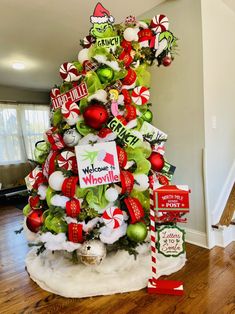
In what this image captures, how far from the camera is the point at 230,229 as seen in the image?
2549mm

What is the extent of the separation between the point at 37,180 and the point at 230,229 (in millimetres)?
1891

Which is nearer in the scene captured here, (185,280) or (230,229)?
(185,280)

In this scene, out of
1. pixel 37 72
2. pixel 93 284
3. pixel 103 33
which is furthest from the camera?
pixel 37 72

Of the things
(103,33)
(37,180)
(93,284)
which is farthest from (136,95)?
(93,284)

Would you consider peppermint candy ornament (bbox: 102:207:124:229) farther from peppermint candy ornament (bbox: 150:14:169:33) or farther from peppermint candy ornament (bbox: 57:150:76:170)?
peppermint candy ornament (bbox: 150:14:169:33)

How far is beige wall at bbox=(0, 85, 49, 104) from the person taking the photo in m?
5.67

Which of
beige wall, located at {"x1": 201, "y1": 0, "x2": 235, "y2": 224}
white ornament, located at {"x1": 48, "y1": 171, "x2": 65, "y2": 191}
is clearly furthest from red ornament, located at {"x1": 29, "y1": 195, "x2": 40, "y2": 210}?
beige wall, located at {"x1": 201, "y1": 0, "x2": 235, "y2": 224}

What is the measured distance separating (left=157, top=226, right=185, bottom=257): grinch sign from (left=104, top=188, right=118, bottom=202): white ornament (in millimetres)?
400

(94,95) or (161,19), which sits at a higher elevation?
(161,19)

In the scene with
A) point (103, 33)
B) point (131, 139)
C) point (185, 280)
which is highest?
point (103, 33)

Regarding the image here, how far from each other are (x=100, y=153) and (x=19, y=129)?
442 centimetres

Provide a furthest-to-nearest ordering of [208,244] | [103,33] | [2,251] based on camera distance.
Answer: [2,251] < [208,244] < [103,33]

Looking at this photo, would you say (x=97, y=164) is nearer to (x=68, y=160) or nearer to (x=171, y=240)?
(x=68, y=160)

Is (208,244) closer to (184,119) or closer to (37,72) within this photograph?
(184,119)
